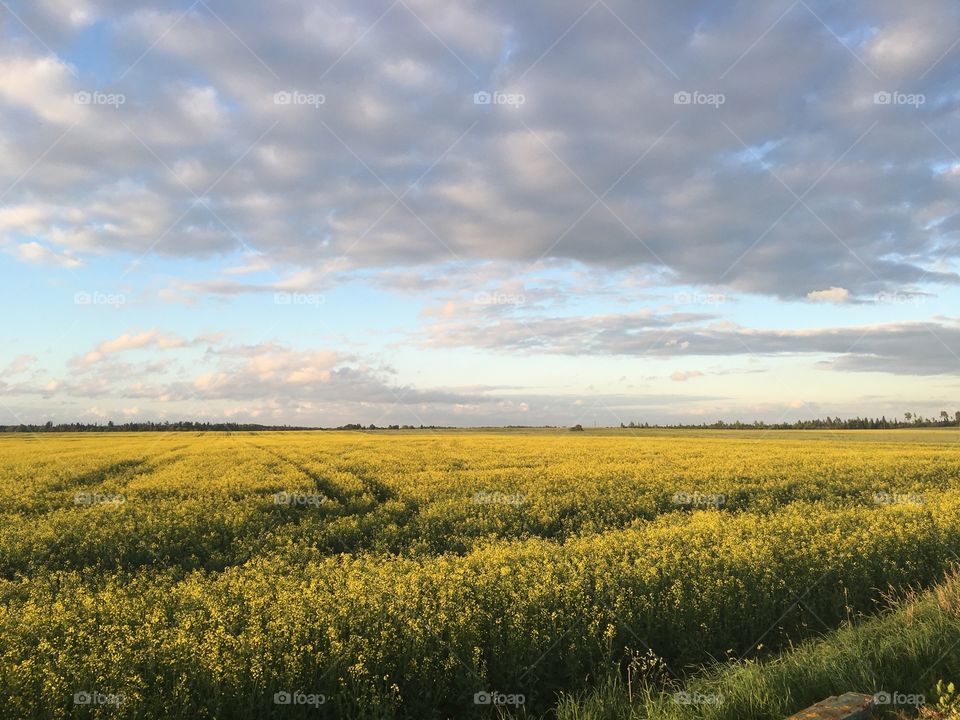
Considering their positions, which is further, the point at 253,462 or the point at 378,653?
the point at 253,462

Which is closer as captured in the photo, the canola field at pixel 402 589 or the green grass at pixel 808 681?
the green grass at pixel 808 681

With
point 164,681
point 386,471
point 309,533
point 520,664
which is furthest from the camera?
point 386,471

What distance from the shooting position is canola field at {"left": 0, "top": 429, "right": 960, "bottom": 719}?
243 inches

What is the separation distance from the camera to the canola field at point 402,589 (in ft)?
20.3

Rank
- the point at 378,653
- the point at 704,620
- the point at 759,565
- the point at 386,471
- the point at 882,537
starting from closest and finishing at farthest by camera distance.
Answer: the point at 378,653, the point at 704,620, the point at 759,565, the point at 882,537, the point at 386,471

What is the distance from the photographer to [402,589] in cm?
813

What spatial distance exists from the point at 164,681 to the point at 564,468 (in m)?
21.5

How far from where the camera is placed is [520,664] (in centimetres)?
712

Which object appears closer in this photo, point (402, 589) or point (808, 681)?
point (808, 681)

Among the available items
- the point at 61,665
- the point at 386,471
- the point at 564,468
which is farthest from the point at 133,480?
the point at 61,665

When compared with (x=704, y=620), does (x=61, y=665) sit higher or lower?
higher

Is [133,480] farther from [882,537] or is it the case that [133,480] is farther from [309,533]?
[882,537]

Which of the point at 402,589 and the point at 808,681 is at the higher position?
the point at 402,589

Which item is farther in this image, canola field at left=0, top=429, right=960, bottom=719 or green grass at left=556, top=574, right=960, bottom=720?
canola field at left=0, top=429, right=960, bottom=719
